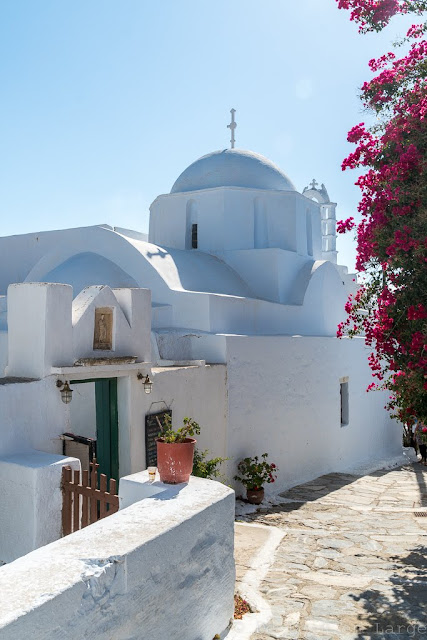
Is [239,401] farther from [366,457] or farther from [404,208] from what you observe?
[366,457]

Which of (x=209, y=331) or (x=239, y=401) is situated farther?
(x=209, y=331)

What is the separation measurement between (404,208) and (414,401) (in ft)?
6.31

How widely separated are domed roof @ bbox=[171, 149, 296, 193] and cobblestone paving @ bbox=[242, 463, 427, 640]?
727 cm

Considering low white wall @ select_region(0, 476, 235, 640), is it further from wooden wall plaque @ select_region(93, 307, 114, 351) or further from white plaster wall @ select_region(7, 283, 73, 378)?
wooden wall plaque @ select_region(93, 307, 114, 351)

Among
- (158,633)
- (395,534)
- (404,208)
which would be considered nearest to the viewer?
(158,633)

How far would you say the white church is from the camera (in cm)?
575

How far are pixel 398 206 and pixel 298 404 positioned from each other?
5.66 m

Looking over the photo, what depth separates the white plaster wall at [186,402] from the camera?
6.96 meters

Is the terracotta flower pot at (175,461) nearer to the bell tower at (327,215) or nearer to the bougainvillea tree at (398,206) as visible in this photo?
the bougainvillea tree at (398,206)

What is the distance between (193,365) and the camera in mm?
8578

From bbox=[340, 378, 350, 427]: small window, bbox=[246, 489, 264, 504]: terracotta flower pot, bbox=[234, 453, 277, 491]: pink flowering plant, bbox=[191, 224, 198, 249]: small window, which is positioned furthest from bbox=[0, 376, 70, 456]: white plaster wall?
bbox=[191, 224, 198, 249]: small window

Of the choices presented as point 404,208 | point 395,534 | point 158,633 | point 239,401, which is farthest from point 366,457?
point 158,633

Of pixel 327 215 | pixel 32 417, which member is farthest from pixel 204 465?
pixel 327 215

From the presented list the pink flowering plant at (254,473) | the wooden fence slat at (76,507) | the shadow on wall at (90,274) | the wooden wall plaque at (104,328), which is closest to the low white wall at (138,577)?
the wooden fence slat at (76,507)
